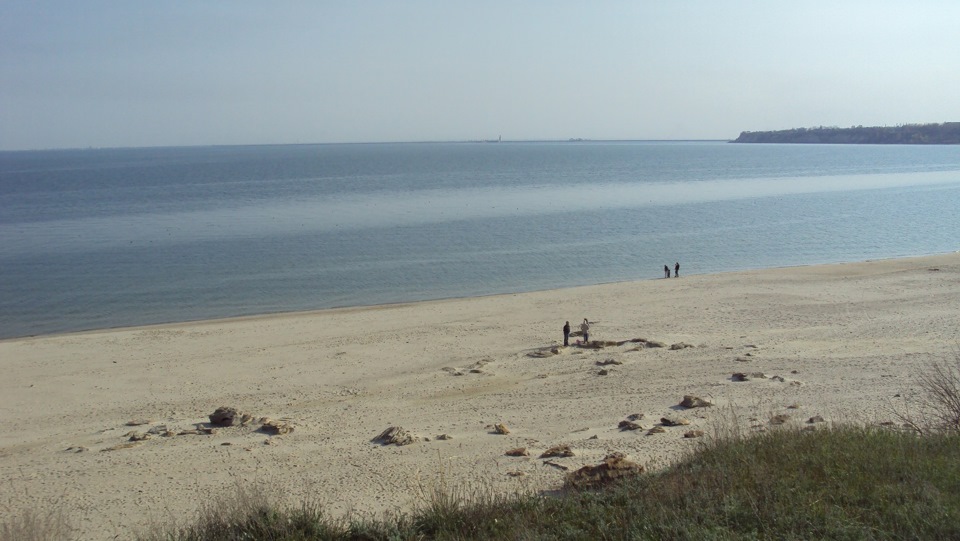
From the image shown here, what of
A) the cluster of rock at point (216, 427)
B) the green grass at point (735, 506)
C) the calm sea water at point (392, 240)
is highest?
the green grass at point (735, 506)

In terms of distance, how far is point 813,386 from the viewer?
1555 centimetres

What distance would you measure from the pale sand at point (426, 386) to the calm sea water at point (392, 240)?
4933 mm

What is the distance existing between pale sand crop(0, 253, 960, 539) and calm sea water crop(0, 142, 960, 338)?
4.93m

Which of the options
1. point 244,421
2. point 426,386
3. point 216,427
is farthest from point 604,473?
point 426,386

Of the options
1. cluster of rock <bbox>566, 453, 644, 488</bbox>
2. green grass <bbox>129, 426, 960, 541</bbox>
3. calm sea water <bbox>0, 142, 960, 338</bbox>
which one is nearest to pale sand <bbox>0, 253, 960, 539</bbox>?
cluster of rock <bbox>566, 453, 644, 488</bbox>

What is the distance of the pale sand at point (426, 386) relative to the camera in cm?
1162

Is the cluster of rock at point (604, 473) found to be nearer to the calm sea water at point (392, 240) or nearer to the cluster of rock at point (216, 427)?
A: the cluster of rock at point (216, 427)

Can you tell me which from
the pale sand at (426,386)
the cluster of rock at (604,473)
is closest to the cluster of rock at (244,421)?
the pale sand at (426,386)

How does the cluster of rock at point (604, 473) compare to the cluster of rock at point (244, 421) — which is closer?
the cluster of rock at point (604, 473)

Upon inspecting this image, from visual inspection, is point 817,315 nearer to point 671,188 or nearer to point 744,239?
point 744,239

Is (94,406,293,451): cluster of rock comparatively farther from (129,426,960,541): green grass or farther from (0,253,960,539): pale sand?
(129,426,960,541): green grass

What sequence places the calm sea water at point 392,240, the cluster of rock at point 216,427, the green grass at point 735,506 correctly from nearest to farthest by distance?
the green grass at point 735,506 → the cluster of rock at point 216,427 → the calm sea water at point 392,240

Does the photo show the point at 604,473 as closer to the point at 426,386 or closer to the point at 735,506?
the point at 735,506

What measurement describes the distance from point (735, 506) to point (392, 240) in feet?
131
